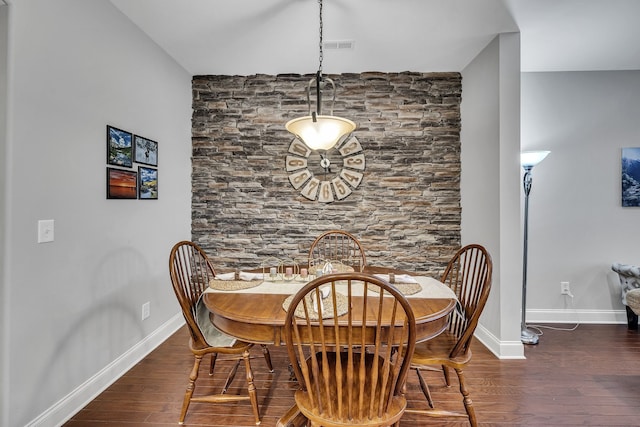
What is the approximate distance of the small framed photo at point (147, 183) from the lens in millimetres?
2461

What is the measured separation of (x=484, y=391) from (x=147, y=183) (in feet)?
9.81

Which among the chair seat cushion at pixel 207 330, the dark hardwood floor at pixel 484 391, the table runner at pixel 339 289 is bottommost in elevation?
the dark hardwood floor at pixel 484 391

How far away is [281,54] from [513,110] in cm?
212

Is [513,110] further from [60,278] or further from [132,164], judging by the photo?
[60,278]

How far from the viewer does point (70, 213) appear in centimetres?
181

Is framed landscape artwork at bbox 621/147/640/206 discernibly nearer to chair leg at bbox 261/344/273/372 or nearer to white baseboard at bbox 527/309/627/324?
white baseboard at bbox 527/309/627/324

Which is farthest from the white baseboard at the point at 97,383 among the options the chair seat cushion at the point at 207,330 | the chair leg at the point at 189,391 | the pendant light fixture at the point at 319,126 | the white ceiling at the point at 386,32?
the white ceiling at the point at 386,32

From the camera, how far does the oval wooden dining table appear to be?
1.36 metres

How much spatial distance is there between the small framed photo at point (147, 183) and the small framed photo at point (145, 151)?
0.06m

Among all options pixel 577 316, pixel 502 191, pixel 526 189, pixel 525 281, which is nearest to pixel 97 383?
pixel 502 191

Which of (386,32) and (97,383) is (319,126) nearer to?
(386,32)

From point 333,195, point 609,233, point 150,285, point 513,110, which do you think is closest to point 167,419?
point 150,285

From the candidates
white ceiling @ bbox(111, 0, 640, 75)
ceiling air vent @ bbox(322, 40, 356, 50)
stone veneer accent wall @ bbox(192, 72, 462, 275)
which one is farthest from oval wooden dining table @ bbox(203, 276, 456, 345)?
ceiling air vent @ bbox(322, 40, 356, 50)

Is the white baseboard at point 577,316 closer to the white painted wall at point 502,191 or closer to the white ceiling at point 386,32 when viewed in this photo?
the white painted wall at point 502,191
